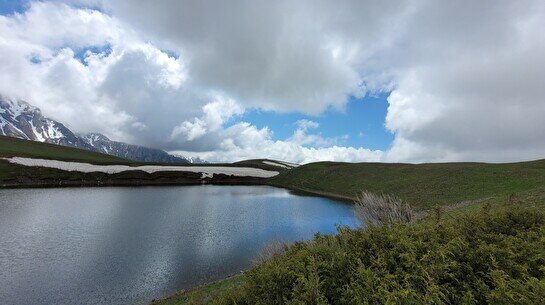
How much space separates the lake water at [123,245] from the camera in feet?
65.1

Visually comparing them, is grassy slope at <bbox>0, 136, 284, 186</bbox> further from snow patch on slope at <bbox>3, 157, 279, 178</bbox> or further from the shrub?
the shrub

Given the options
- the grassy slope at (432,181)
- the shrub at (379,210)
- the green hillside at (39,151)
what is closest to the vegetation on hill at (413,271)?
the shrub at (379,210)

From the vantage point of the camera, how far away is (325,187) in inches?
3696

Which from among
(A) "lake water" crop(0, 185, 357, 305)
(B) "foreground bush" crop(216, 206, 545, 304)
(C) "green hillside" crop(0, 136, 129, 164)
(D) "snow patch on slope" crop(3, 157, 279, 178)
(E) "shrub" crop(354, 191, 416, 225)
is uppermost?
(C) "green hillside" crop(0, 136, 129, 164)

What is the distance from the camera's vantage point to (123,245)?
28.4 meters

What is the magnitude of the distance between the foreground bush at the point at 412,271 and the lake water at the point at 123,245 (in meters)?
5.25

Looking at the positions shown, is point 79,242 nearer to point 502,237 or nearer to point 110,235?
point 110,235

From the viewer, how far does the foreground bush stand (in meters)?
5.12

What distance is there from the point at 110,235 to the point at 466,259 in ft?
111

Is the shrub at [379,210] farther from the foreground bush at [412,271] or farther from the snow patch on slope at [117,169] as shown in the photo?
the snow patch on slope at [117,169]

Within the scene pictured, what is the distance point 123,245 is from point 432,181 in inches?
2436

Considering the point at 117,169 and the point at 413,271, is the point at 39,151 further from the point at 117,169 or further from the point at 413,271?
the point at 413,271

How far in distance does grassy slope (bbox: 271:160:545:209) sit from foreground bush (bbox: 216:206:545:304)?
36100 millimetres

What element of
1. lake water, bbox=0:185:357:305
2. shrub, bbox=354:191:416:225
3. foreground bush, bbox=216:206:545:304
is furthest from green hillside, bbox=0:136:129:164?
foreground bush, bbox=216:206:545:304
